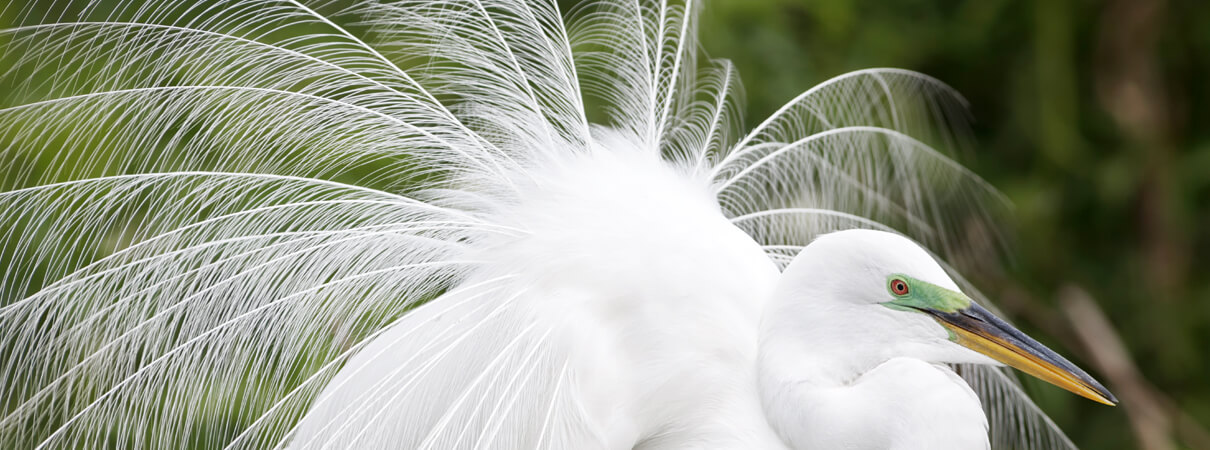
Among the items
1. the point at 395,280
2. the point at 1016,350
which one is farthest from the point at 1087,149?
the point at 395,280

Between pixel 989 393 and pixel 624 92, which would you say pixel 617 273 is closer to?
pixel 624 92

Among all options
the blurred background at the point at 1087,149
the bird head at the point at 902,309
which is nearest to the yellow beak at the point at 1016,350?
the bird head at the point at 902,309

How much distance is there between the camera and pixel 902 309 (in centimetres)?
142

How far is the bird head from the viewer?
140cm

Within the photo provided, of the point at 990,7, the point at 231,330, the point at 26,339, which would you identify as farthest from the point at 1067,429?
the point at 26,339

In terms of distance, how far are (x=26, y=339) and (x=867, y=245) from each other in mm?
1071

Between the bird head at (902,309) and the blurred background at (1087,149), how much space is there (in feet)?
5.27

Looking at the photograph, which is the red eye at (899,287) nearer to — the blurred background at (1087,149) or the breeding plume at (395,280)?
the breeding plume at (395,280)

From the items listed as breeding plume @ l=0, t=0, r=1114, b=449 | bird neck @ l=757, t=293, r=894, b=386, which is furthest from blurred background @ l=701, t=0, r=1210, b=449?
bird neck @ l=757, t=293, r=894, b=386

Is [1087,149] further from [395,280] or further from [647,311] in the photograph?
[395,280]

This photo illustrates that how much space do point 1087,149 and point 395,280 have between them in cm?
253

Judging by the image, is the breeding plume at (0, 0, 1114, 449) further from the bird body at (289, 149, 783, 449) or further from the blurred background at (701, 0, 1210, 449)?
the blurred background at (701, 0, 1210, 449)

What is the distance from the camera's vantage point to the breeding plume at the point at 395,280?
1436mm

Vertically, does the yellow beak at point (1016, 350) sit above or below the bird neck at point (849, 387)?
above
